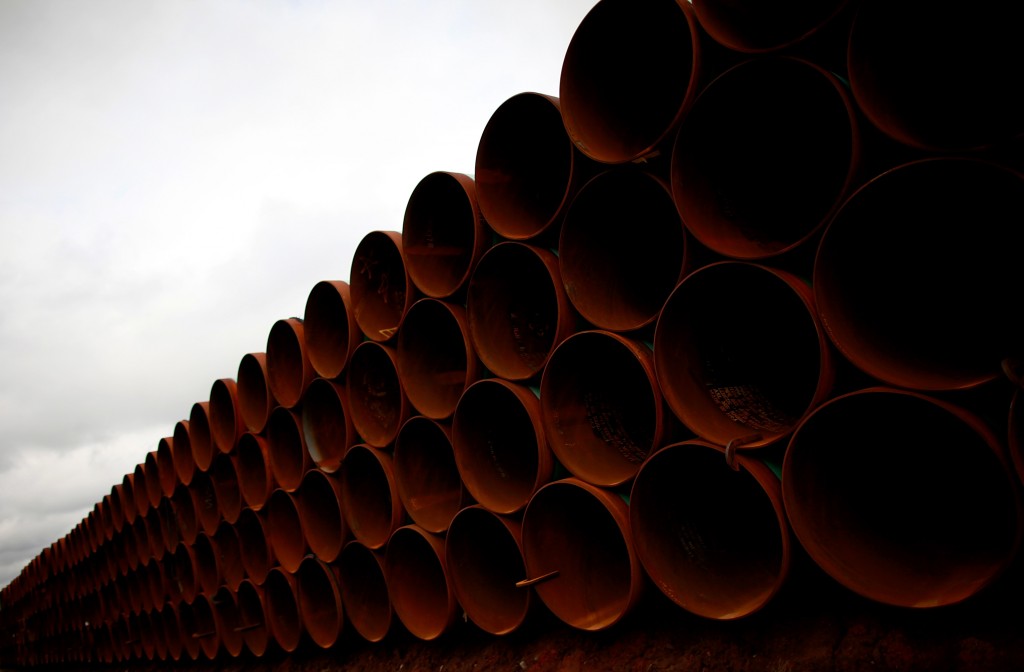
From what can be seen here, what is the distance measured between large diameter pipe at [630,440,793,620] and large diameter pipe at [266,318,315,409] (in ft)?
8.70

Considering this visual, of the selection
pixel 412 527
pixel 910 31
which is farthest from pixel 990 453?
pixel 412 527

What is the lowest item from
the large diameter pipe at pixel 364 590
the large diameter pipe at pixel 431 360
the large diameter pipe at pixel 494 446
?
the large diameter pipe at pixel 364 590

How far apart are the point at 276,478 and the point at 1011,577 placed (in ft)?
13.4

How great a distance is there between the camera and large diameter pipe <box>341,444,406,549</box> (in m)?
3.62

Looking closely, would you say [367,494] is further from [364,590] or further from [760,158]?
[760,158]

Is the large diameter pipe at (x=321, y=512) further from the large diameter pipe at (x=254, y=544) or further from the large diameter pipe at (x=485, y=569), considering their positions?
the large diameter pipe at (x=485, y=569)

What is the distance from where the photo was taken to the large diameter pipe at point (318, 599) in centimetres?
397

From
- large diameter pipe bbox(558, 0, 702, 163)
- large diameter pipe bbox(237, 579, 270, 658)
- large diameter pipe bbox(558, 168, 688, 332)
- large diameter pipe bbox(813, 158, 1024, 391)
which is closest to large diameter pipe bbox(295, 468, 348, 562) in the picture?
large diameter pipe bbox(237, 579, 270, 658)

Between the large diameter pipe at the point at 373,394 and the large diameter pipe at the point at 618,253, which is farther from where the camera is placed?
the large diameter pipe at the point at 373,394

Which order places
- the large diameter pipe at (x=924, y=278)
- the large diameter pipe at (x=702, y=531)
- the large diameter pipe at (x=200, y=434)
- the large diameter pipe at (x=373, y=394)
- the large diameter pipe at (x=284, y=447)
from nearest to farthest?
the large diameter pipe at (x=924, y=278), the large diameter pipe at (x=702, y=531), the large diameter pipe at (x=373, y=394), the large diameter pipe at (x=284, y=447), the large diameter pipe at (x=200, y=434)

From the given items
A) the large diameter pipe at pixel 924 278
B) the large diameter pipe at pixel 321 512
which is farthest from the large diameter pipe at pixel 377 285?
the large diameter pipe at pixel 924 278

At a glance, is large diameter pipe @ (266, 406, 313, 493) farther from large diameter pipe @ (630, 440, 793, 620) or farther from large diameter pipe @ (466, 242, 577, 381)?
large diameter pipe @ (630, 440, 793, 620)

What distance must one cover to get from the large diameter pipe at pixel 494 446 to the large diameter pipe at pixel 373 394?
2.36 ft

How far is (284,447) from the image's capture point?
4.59 metres
